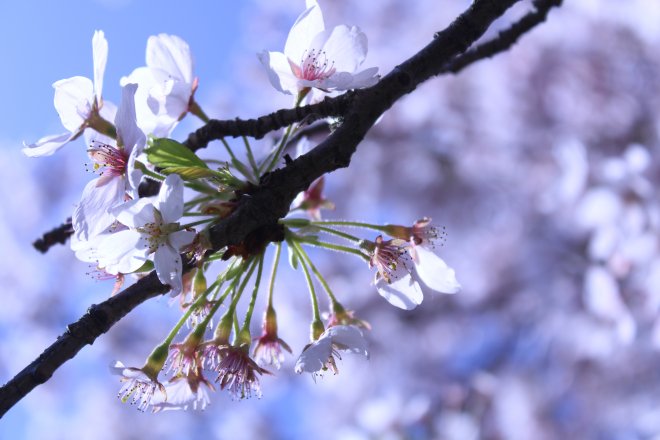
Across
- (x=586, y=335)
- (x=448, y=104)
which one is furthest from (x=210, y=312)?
(x=448, y=104)

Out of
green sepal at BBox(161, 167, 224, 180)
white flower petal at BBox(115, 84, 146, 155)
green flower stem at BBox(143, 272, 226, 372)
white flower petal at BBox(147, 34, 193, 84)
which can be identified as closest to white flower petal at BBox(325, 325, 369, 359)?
green flower stem at BBox(143, 272, 226, 372)

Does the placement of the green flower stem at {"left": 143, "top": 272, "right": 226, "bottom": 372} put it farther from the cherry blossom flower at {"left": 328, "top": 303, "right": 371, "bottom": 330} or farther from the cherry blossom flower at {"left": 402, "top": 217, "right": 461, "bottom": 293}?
the cherry blossom flower at {"left": 402, "top": 217, "right": 461, "bottom": 293}

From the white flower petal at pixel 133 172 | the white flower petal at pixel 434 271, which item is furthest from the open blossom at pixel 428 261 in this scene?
the white flower petal at pixel 133 172

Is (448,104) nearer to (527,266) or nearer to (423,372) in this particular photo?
(527,266)

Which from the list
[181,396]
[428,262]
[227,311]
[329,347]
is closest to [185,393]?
[181,396]

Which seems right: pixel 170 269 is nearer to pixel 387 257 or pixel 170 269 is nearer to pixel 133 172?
pixel 133 172

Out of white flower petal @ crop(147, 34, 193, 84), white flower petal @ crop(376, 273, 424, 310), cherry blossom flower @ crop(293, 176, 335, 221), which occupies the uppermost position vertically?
white flower petal @ crop(147, 34, 193, 84)

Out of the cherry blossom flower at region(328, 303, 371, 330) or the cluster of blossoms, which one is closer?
the cluster of blossoms

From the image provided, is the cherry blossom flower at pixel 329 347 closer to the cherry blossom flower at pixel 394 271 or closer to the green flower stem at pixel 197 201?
the cherry blossom flower at pixel 394 271
